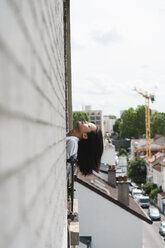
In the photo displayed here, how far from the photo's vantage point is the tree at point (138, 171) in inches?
1984

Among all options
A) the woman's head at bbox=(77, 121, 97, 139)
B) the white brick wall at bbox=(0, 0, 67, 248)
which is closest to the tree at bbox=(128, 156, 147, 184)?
the woman's head at bbox=(77, 121, 97, 139)

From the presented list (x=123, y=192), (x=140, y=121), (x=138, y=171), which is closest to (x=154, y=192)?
(x=138, y=171)

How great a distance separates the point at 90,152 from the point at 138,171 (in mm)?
47336

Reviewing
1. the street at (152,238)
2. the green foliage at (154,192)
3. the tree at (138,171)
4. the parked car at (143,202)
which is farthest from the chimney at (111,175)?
the tree at (138,171)

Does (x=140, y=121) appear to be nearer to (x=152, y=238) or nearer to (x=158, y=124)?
(x=158, y=124)

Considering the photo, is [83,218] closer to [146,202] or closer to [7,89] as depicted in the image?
[7,89]

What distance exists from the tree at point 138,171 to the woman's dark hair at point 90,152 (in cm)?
4637

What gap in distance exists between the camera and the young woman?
4406 millimetres

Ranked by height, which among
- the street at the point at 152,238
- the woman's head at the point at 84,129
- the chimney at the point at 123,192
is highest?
the woman's head at the point at 84,129

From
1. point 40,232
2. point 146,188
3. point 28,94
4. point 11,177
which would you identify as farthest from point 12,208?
point 146,188

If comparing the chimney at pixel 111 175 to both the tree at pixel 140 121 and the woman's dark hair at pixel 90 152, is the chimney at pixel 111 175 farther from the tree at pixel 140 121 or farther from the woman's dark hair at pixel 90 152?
the tree at pixel 140 121

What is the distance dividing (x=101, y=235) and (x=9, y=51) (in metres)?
14.4

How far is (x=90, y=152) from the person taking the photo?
4.71 meters

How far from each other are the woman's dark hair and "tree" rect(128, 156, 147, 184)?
46375 millimetres
